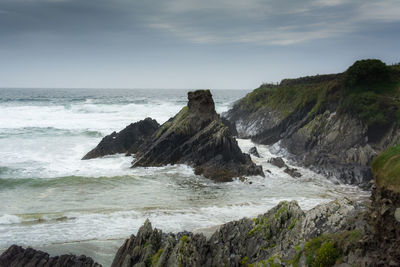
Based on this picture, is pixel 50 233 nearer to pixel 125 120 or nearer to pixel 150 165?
pixel 150 165

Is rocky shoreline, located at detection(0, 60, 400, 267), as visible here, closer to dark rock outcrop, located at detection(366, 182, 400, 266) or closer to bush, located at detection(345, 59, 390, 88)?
dark rock outcrop, located at detection(366, 182, 400, 266)

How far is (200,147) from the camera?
35.5m

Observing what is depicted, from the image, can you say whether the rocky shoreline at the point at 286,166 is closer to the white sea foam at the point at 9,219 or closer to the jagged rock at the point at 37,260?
the jagged rock at the point at 37,260

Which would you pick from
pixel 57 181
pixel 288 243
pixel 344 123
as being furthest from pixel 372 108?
pixel 57 181

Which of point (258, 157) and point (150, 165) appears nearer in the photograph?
point (150, 165)

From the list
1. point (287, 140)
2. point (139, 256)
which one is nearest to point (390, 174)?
point (139, 256)

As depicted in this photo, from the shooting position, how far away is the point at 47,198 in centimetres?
2647

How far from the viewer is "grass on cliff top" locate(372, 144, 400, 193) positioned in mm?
9323

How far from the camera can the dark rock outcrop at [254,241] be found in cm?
1195

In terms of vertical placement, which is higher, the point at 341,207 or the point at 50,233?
the point at 341,207

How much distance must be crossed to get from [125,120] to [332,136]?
170 ft

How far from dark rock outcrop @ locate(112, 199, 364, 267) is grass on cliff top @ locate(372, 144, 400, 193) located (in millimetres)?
2119

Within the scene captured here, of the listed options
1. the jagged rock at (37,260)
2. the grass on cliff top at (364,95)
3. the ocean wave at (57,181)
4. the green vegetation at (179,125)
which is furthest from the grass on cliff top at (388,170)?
the grass on cliff top at (364,95)

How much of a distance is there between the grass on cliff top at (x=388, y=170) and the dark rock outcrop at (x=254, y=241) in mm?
2119
